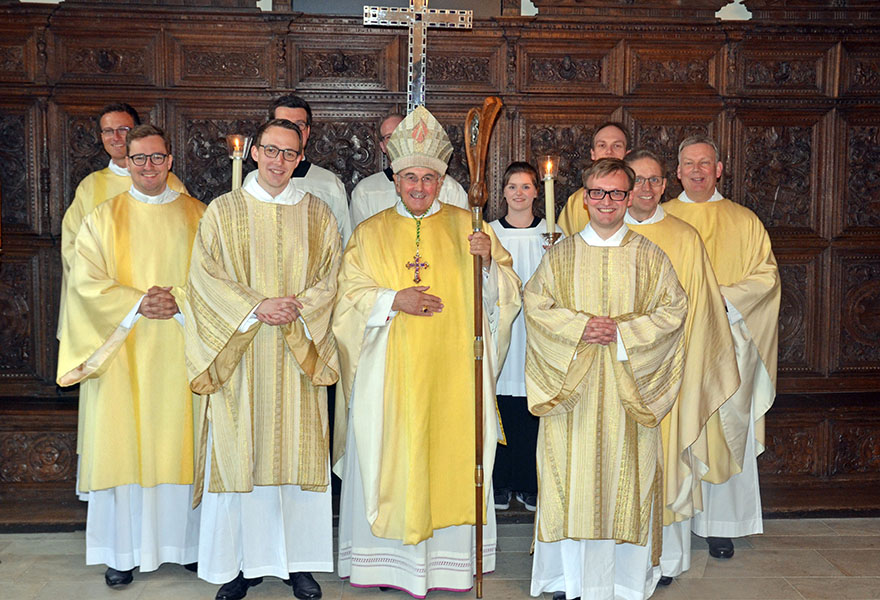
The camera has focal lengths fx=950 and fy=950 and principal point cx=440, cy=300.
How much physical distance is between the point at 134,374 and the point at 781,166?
16.9ft

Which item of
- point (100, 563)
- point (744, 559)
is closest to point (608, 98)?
point (744, 559)

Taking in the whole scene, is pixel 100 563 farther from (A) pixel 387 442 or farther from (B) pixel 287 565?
(A) pixel 387 442

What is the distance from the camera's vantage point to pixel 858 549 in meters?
5.72

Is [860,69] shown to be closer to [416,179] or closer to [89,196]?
[416,179]

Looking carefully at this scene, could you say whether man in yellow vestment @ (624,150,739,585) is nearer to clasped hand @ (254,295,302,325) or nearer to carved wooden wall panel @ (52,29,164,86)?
clasped hand @ (254,295,302,325)

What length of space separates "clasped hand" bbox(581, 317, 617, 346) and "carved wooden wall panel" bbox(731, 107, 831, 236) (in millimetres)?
3443

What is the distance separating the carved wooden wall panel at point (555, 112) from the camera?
6.96 metres

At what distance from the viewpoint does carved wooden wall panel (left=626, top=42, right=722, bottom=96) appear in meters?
7.36

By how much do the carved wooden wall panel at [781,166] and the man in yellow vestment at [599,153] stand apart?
1.64 m

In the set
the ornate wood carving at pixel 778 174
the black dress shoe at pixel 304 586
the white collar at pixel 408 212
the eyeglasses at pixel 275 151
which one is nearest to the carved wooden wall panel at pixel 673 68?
the ornate wood carving at pixel 778 174

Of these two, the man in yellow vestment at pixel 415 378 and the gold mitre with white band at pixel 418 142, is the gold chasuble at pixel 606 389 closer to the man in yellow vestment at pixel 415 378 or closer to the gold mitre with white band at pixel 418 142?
the man in yellow vestment at pixel 415 378

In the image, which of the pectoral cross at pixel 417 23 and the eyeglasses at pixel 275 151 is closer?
the eyeglasses at pixel 275 151

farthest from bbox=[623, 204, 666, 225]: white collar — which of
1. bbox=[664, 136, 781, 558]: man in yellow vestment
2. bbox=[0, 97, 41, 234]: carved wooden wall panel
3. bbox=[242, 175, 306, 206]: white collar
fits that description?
bbox=[0, 97, 41, 234]: carved wooden wall panel

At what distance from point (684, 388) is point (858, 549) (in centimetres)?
169
